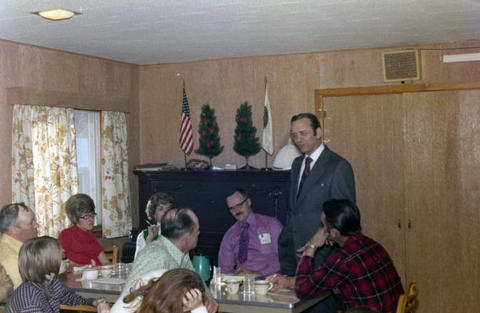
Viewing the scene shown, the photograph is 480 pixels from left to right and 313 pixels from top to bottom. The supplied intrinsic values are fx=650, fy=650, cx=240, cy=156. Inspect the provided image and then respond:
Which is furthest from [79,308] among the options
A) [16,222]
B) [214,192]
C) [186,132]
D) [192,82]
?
[192,82]

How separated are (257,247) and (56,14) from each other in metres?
2.34

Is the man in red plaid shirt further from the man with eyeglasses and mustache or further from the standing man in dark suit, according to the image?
the man with eyeglasses and mustache

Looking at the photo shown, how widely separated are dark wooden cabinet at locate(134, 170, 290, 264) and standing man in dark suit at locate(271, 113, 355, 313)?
1.41m

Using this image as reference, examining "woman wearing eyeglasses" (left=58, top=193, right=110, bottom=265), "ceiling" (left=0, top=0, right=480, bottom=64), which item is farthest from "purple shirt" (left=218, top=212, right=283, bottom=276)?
"ceiling" (left=0, top=0, right=480, bottom=64)

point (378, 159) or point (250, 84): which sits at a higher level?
point (250, 84)

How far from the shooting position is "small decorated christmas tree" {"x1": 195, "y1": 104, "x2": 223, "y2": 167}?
6.77 metres

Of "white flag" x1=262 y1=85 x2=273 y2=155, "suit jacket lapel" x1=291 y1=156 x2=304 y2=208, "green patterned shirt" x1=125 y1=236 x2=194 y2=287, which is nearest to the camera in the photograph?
"green patterned shirt" x1=125 y1=236 x2=194 y2=287

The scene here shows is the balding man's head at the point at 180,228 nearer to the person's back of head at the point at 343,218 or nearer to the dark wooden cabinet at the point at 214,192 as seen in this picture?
the person's back of head at the point at 343,218

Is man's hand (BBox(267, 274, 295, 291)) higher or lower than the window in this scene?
lower

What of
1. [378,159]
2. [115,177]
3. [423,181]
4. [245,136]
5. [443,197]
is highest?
[245,136]

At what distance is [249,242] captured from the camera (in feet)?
17.3

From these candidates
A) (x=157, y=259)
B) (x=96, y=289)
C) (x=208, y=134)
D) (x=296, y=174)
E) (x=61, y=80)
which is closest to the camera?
(x=157, y=259)

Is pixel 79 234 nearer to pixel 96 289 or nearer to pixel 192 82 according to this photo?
pixel 96 289

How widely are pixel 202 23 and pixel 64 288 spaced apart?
229 centimetres
